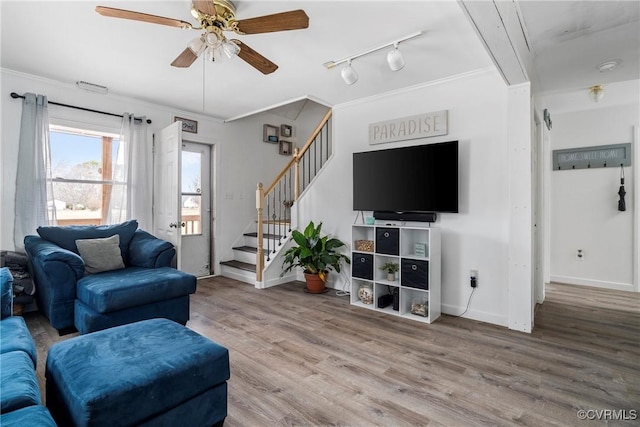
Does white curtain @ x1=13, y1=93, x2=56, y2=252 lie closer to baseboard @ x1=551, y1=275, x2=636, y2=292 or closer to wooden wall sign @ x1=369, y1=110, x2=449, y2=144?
wooden wall sign @ x1=369, y1=110, x2=449, y2=144

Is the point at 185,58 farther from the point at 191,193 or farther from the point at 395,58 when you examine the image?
the point at 191,193

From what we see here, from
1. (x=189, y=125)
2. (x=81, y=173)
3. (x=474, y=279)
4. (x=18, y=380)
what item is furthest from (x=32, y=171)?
(x=474, y=279)

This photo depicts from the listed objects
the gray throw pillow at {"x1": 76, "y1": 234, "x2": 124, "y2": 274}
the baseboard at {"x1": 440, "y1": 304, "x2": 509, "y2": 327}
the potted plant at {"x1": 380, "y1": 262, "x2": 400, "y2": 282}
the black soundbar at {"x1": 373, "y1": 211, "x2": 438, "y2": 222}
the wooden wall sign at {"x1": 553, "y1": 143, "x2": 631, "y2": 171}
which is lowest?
the baseboard at {"x1": 440, "y1": 304, "x2": 509, "y2": 327}

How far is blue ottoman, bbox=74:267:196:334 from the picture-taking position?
2.56 m

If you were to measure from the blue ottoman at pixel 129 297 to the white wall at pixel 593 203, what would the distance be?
482 centimetres

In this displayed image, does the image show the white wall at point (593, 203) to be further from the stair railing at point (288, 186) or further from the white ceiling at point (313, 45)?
the stair railing at point (288, 186)

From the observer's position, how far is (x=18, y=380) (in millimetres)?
1249

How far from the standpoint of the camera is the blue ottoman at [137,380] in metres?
1.25

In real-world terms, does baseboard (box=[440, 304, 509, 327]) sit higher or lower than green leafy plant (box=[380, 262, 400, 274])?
lower

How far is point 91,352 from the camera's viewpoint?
1.53 metres

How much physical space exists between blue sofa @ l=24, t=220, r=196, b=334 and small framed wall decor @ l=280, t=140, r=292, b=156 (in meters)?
3.18

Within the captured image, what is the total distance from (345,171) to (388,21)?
208cm

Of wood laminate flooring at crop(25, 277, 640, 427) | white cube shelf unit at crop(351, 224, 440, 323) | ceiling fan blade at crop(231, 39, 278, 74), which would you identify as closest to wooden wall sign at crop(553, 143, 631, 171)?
wood laminate flooring at crop(25, 277, 640, 427)

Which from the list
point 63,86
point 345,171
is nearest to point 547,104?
point 345,171
